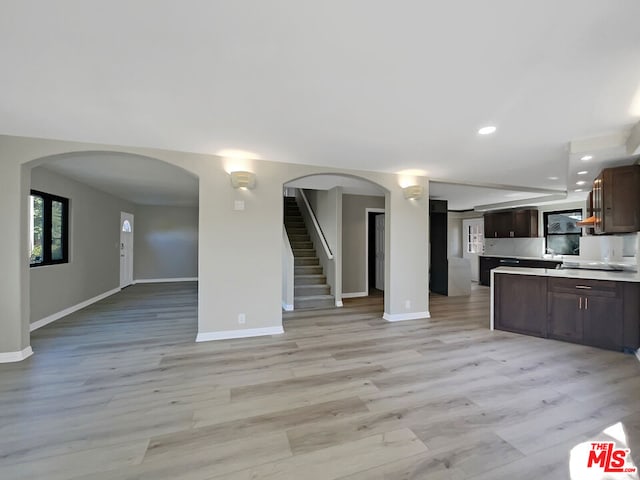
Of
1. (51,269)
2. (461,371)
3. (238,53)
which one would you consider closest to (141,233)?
(51,269)

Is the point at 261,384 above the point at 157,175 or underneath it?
underneath

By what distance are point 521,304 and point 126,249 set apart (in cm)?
883

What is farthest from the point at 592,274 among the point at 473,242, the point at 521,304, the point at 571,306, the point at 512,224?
the point at 473,242

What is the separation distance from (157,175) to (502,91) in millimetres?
4800

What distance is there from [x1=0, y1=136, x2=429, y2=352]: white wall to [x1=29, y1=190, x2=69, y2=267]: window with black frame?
1.16 m

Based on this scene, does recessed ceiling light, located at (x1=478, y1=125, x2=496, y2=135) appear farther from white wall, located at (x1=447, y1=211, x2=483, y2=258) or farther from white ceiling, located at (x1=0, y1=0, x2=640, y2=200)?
white wall, located at (x1=447, y1=211, x2=483, y2=258)

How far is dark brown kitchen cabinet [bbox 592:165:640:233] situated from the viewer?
10.3ft

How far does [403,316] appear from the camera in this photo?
4504mm

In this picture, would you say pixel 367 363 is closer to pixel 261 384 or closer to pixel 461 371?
pixel 461 371

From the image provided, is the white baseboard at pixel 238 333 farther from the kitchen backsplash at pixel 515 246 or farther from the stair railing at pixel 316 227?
the kitchen backsplash at pixel 515 246

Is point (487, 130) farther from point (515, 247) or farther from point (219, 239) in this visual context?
point (515, 247)

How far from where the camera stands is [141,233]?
796cm

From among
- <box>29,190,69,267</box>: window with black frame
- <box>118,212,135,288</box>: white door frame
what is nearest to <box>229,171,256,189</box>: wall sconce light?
<box>29,190,69,267</box>: window with black frame

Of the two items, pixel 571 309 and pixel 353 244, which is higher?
pixel 353 244
